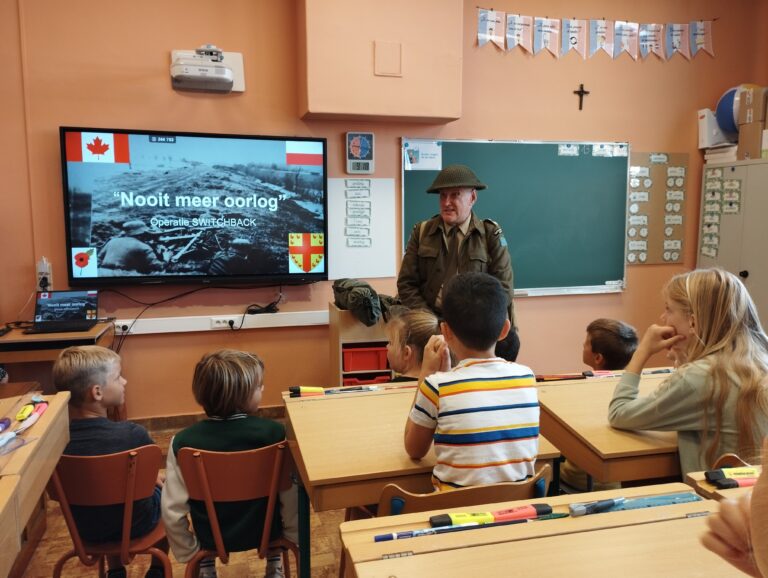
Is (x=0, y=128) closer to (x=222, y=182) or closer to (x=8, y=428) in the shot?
(x=222, y=182)

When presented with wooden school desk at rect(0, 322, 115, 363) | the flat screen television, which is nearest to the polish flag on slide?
the flat screen television

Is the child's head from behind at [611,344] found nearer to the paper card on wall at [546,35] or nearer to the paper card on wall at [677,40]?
the paper card on wall at [546,35]

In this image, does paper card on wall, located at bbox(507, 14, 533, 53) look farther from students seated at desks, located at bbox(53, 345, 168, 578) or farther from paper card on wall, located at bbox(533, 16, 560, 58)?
students seated at desks, located at bbox(53, 345, 168, 578)

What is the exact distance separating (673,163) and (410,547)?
15.2 feet

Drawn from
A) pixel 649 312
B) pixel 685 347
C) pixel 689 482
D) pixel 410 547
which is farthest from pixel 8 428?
pixel 649 312

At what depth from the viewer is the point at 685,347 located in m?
1.86

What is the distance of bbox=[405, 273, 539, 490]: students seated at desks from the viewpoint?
4.73 feet

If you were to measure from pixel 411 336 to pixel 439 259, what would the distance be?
1276mm

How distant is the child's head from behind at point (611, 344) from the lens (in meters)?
2.59

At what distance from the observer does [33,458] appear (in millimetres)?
1247

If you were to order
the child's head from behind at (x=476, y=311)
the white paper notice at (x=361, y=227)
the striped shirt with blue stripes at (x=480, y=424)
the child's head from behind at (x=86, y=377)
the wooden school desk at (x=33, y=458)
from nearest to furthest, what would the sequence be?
the wooden school desk at (x=33, y=458), the striped shirt with blue stripes at (x=480, y=424), the child's head from behind at (x=476, y=311), the child's head from behind at (x=86, y=377), the white paper notice at (x=361, y=227)

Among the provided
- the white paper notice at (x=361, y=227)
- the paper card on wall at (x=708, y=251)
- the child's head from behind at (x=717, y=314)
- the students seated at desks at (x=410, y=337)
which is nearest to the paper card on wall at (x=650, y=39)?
the paper card on wall at (x=708, y=251)

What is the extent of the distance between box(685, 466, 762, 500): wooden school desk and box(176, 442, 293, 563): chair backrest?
1.03 meters

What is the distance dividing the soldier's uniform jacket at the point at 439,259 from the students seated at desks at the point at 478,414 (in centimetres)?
164
